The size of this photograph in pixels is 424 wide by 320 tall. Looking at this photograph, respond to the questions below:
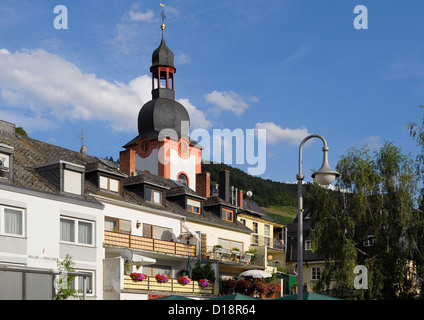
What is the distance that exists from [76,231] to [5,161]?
17.5 ft

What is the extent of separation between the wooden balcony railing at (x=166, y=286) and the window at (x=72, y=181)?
5907mm

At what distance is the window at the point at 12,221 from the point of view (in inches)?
1217

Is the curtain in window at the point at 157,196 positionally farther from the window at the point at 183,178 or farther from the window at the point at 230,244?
the window at the point at 183,178

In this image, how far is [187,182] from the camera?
231ft

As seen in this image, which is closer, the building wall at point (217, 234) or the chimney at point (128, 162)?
the building wall at point (217, 234)

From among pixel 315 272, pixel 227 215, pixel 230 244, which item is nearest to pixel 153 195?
pixel 230 244

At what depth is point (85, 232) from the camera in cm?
3559

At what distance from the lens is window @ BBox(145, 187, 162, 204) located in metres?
44.6

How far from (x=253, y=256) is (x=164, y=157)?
21.0 metres

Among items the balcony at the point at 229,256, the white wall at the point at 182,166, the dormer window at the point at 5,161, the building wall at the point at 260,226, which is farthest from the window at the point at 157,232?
the white wall at the point at 182,166

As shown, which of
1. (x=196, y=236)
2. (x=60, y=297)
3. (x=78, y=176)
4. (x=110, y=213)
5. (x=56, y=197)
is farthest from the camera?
(x=196, y=236)

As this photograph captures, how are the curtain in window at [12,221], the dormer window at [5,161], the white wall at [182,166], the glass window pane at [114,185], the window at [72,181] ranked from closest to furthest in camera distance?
the curtain in window at [12,221] → the dormer window at [5,161] → the window at [72,181] → the glass window pane at [114,185] → the white wall at [182,166]
